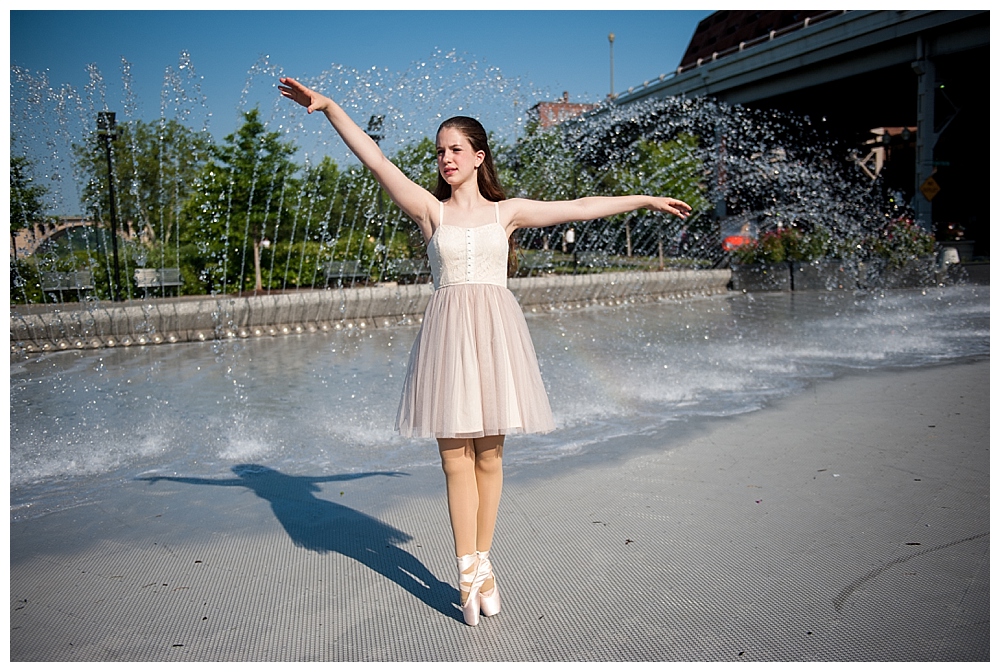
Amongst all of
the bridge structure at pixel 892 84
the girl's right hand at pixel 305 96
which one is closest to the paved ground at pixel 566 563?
the girl's right hand at pixel 305 96

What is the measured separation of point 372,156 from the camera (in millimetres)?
2674

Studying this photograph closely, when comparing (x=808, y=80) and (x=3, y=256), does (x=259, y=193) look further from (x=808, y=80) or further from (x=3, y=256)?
(x=808, y=80)

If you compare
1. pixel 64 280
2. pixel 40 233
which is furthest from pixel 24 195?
pixel 64 280

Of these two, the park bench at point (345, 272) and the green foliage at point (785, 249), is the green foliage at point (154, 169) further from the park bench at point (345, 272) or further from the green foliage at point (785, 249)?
the green foliage at point (785, 249)

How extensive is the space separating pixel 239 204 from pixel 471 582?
20648 millimetres

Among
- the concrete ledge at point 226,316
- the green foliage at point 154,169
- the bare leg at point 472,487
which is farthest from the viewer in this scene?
the green foliage at point 154,169

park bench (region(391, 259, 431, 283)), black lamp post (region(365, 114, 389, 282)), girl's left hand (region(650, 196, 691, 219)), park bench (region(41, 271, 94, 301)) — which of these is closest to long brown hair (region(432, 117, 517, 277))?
girl's left hand (region(650, 196, 691, 219))

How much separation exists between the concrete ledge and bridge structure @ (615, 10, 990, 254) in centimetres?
2240

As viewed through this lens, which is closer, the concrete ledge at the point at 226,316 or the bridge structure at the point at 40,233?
the concrete ledge at the point at 226,316

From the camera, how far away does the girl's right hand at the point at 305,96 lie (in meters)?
2.74

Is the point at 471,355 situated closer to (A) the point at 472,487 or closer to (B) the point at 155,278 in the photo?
(A) the point at 472,487

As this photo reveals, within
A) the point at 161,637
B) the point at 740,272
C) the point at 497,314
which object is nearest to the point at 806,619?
the point at 497,314

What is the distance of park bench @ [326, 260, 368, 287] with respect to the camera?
18.9 metres

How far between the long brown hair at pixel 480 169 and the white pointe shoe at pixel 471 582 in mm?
962
